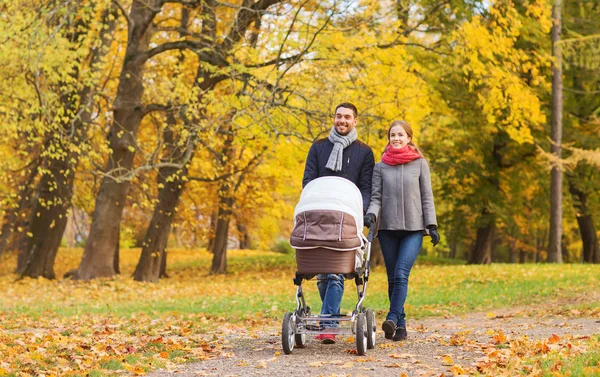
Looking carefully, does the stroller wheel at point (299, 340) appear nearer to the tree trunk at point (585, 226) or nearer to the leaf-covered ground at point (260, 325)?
the leaf-covered ground at point (260, 325)

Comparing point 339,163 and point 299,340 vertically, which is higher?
point 339,163

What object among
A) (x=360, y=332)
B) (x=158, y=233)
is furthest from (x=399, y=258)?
(x=158, y=233)

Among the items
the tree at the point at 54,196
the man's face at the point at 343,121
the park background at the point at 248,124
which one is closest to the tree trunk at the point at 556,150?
the park background at the point at 248,124

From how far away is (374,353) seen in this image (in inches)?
277

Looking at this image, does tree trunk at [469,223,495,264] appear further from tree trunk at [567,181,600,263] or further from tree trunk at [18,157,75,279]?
tree trunk at [18,157,75,279]

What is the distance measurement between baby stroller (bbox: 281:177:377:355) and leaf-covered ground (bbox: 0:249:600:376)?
0.30m

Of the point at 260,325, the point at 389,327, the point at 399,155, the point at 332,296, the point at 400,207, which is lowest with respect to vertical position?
the point at 260,325

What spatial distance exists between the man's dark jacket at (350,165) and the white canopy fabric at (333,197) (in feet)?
1.35

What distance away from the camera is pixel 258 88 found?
52.6 ft

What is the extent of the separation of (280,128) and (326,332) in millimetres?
10041

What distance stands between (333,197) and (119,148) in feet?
→ 43.3

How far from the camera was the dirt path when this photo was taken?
6.24 m

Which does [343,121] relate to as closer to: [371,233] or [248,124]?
[371,233]

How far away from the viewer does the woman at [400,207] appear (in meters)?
7.50
